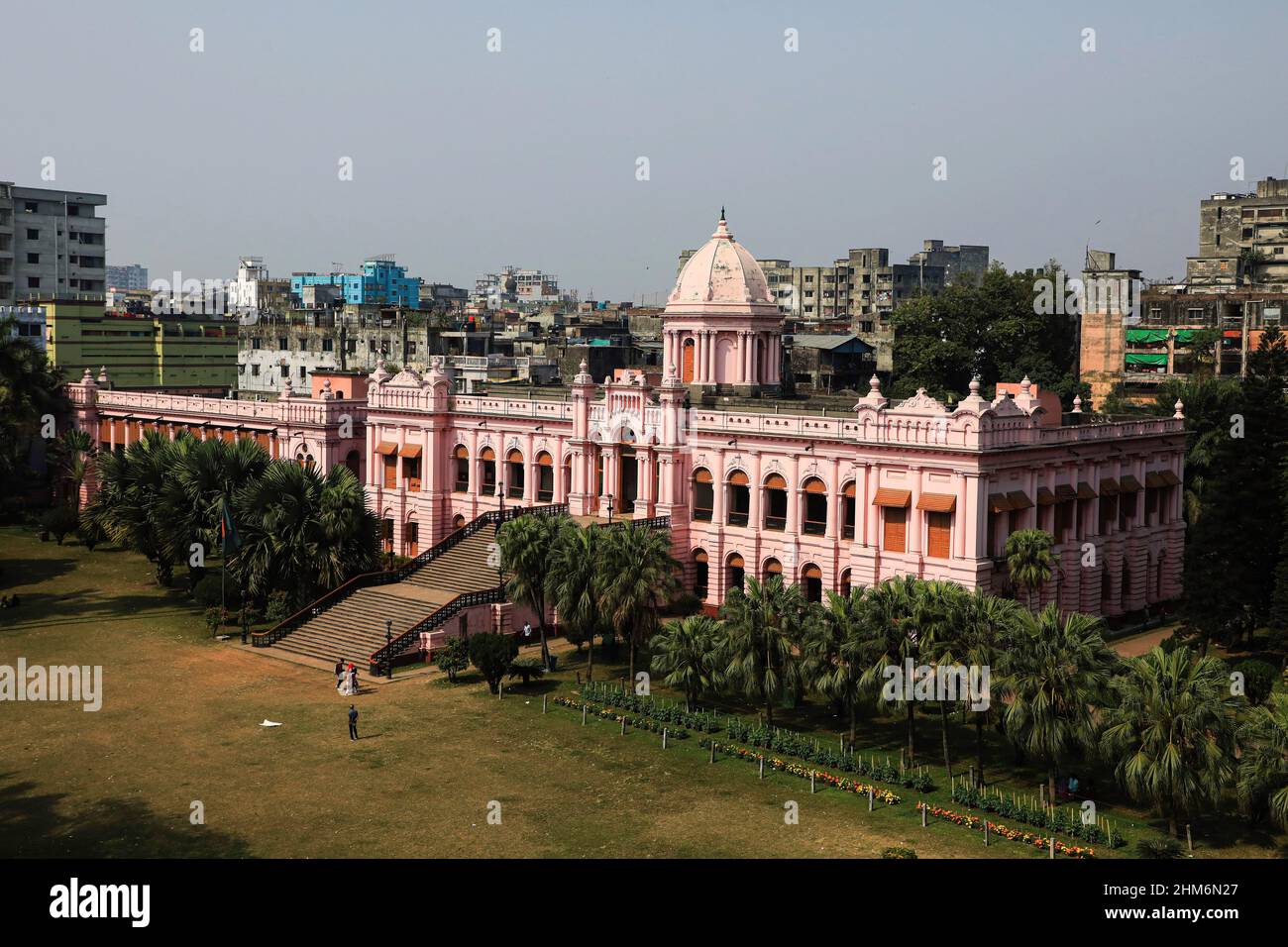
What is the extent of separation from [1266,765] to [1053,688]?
18.7 feet

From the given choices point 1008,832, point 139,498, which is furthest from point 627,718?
point 139,498

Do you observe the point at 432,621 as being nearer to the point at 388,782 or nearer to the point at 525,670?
the point at 525,670

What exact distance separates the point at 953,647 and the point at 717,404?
27.5 metres

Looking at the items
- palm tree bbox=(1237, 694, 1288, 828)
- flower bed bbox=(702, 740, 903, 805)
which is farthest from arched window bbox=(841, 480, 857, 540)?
palm tree bbox=(1237, 694, 1288, 828)

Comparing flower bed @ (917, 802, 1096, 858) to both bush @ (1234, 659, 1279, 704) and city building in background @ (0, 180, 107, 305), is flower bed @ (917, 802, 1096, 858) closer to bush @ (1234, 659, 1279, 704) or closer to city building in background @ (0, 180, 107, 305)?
bush @ (1234, 659, 1279, 704)

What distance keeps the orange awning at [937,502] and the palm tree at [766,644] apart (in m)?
9.25

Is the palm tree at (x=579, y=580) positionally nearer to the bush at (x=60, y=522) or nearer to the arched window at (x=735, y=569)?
the arched window at (x=735, y=569)

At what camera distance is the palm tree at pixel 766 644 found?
4103cm

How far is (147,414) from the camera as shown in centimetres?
8350

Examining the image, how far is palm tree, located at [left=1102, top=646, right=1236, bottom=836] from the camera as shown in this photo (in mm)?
32188

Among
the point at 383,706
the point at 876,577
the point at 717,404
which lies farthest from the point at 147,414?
the point at 876,577

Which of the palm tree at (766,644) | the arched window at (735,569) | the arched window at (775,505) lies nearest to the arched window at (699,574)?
the arched window at (735,569)
